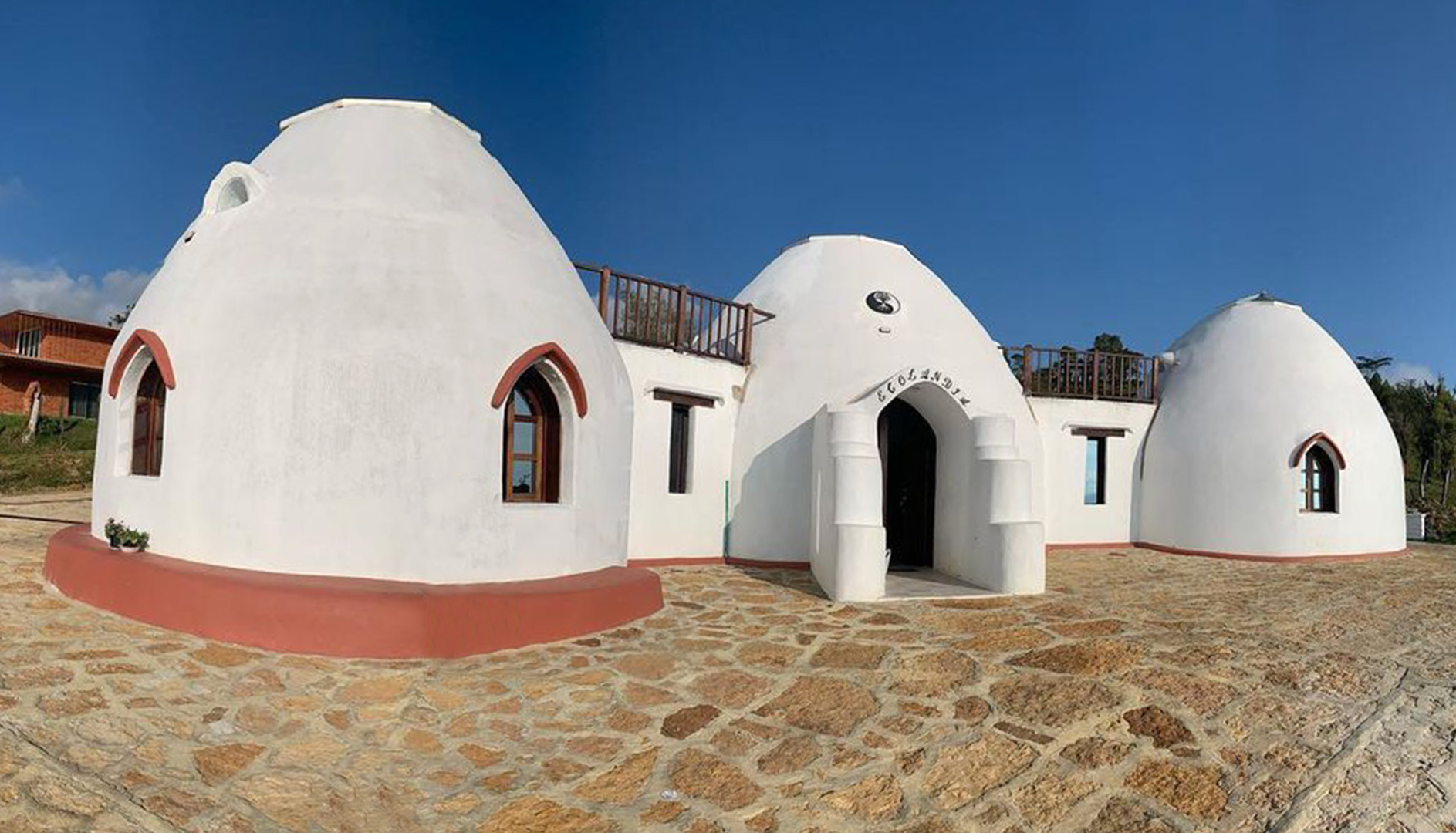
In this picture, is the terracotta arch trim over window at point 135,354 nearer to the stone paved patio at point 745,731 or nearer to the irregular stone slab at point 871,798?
the stone paved patio at point 745,731

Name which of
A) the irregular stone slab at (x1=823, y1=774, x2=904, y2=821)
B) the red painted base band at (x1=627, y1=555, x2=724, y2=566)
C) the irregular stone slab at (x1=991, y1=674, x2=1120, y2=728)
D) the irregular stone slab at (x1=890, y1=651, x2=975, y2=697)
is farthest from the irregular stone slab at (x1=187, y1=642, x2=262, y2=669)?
the irregular stone slab at (x1=991, y1=674, x2=1120, y2=728)

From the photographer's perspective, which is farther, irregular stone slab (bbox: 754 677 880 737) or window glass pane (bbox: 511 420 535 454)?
window glass pane (bbox: 511 420 535 454)

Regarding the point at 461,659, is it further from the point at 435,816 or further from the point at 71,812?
the point at 71,812

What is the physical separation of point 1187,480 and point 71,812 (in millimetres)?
14184

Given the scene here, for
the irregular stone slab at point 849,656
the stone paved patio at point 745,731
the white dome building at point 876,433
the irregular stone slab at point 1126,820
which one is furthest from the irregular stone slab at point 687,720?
the white dome building at point 876,433

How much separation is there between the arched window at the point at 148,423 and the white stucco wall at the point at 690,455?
453cm

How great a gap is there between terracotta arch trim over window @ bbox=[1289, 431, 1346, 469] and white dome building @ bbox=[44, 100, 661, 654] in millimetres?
10984

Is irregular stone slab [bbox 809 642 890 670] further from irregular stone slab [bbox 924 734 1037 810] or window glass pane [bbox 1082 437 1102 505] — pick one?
window glass pane [bbox 1082 437 1102 505]

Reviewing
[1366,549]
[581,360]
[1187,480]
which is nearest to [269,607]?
[581,360]

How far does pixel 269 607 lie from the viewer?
5.25 m

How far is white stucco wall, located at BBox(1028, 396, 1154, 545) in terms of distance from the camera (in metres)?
13.1

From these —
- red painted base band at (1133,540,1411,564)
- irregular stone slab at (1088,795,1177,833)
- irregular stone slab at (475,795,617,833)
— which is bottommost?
irregular stone slab at (475,795,617,833)

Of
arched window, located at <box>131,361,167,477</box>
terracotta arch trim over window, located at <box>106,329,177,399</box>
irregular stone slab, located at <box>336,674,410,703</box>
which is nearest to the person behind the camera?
irregular stone slab, located at <box>336,674,410,703</box>

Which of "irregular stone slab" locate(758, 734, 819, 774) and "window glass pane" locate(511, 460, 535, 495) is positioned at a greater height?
"window glass pane" locate(511, 460, 535, 495)
